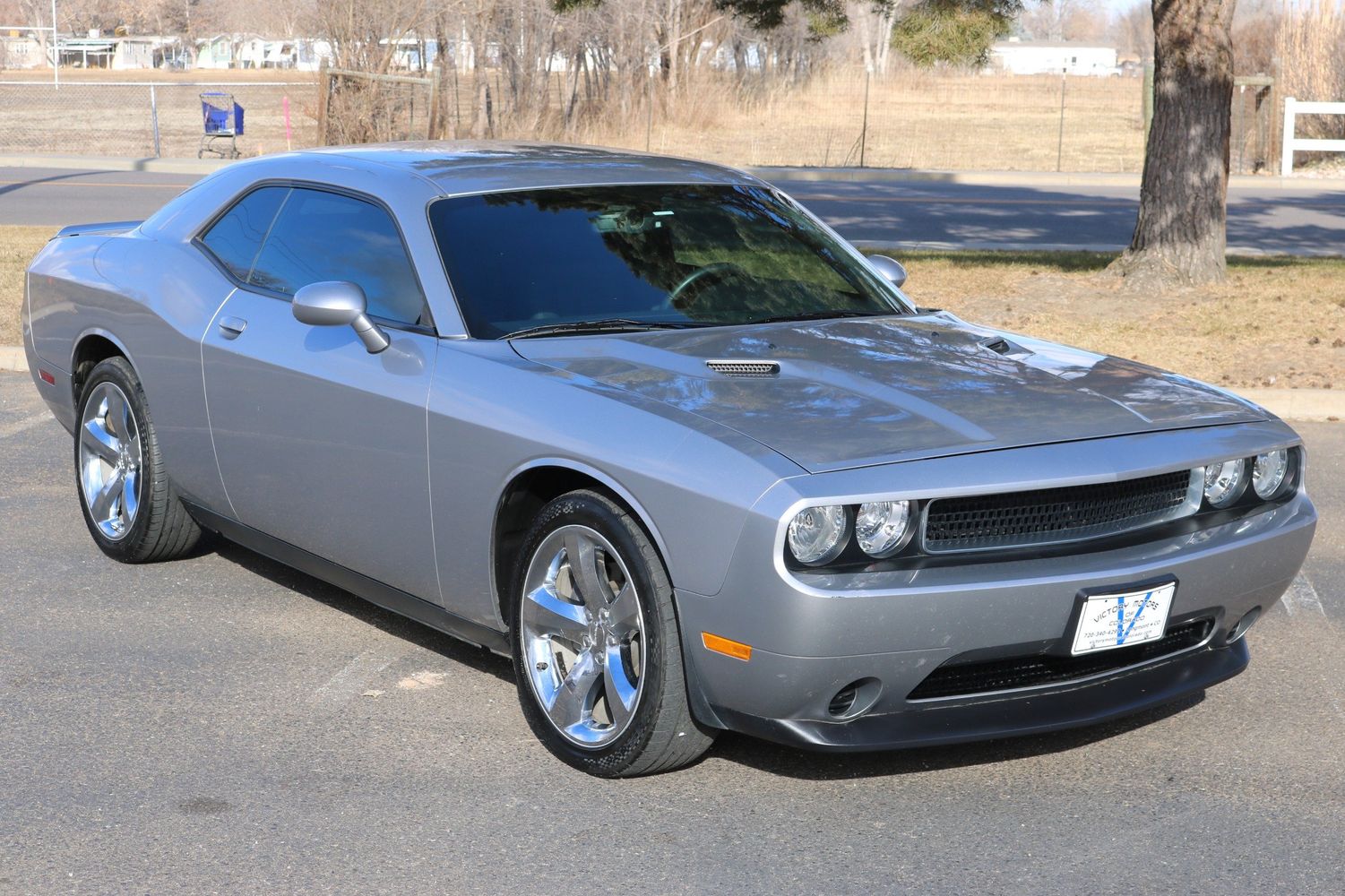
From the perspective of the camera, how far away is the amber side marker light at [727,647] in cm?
372

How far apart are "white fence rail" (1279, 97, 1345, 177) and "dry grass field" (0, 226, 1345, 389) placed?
47.9 ft

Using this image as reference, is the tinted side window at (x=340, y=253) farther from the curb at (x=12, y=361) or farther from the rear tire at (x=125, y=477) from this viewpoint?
the curb at (x=12, y=361)

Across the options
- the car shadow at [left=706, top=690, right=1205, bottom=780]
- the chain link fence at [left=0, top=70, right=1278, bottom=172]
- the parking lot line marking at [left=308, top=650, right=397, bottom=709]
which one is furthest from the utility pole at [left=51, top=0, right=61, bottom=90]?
the car shadow at [left=706, top=690, right=1205, bottom=780]

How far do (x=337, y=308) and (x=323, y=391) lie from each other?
36 centimetres

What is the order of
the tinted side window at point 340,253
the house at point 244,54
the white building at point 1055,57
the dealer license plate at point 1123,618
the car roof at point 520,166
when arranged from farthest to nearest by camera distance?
the white building at point 1055,57 < the house at point 244,54 < the car roof at point 520,166 < the tinted side window at point 340,253 < the dealer license plate at point 1123,618

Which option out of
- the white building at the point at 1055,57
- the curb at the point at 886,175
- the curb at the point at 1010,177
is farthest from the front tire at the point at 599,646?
the white building at the point at 1055,57

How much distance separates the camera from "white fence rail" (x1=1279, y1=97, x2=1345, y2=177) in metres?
28.6

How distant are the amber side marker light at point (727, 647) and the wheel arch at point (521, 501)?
→ 483mm

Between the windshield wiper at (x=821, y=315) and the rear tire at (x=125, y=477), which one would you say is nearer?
the windshield wiper at (x=821, y=315)

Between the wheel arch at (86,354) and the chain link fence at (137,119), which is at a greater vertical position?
the chain link fence at (137,119)

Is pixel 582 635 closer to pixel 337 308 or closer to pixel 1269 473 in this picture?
pixel 337 308

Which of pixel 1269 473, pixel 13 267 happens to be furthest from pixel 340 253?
pixel 13 267

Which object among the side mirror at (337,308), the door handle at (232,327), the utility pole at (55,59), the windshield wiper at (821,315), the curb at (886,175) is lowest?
the curb at (886,175)

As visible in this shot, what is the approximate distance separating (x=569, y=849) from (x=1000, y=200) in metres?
21.9
